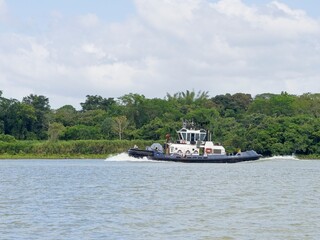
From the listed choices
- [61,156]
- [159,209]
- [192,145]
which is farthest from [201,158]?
[159,209]

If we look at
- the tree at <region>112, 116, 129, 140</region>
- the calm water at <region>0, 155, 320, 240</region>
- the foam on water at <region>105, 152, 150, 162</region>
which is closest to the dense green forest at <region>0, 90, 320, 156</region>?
the tree at <region>112, 116, 129, 140</region>

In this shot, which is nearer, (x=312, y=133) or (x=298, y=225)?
(x=298, y=225)

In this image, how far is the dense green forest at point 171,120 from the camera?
100 metres

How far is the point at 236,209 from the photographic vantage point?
3212cm

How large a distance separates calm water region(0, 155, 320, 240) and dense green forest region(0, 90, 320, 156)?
50.3m

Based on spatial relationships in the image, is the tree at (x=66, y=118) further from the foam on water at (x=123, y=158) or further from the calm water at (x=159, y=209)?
the calm water at (x=159, y=209)

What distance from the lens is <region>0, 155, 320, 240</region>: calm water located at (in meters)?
25.6

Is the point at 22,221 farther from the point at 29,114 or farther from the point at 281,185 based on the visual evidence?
the point at 29,114

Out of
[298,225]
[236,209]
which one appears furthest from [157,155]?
[298,225]

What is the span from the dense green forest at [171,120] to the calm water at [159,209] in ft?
165

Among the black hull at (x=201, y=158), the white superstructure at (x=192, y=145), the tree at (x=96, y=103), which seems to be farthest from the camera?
the tree at (x=96, y=103)

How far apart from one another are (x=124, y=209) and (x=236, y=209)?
4.27 m

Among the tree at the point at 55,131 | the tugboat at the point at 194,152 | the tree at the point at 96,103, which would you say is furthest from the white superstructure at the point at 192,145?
the tree at the point at 96,103

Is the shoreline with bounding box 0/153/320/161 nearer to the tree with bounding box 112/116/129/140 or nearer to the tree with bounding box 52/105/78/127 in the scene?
the tree with bounding box 112/116/129/140
